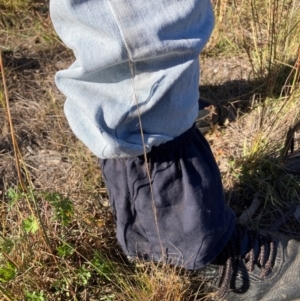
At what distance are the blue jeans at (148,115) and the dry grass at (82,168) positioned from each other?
122mm

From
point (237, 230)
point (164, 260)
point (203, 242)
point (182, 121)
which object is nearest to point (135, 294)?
point (164, 260)

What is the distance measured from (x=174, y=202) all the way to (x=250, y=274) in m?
0.34

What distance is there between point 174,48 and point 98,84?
190mm

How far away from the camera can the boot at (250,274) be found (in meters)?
1.51

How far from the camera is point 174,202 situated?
4.50ft

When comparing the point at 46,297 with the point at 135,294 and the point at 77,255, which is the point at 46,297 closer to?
the point at 77,255

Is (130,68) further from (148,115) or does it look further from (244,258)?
(244,258)

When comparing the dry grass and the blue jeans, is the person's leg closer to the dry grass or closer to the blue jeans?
the blue jeans

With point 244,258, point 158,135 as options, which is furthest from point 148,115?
point 244,258

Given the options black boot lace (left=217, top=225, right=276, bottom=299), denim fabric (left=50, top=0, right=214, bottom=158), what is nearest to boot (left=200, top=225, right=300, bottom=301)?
black boot lace (left=217, top=225, right=276, bottom=299)

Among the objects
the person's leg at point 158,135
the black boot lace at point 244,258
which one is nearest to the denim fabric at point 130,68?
the person's leg at point 158,135

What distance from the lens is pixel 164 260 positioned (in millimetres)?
1446

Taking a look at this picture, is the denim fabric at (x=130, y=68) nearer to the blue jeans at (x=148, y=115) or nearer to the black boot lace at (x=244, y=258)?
the blue jeans at (x=148, y=115)

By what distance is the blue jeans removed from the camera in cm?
108
